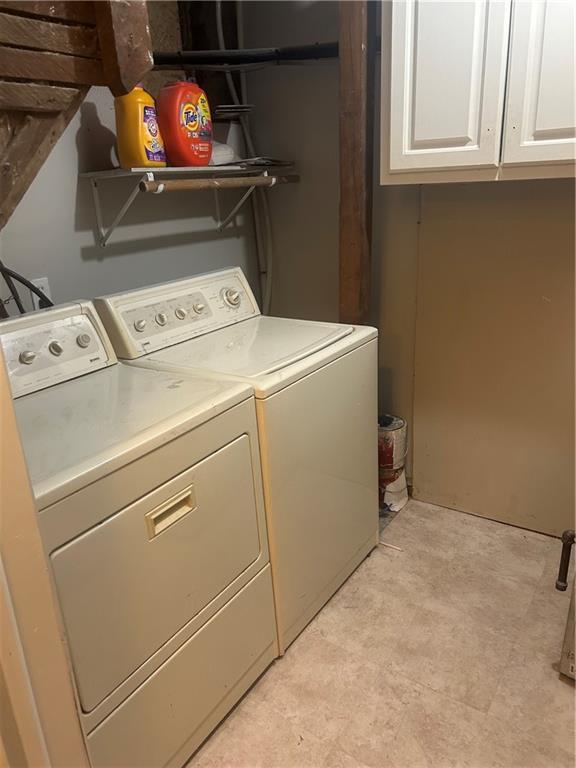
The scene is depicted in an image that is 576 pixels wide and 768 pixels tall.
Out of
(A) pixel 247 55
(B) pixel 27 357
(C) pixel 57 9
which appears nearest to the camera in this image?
(C) pixel 57 9

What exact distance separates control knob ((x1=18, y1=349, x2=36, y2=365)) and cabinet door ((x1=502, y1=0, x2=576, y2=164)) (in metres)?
1.49

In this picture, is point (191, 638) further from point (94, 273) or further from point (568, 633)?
point (94, 273)

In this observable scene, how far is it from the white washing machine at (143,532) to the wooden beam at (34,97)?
0.62 meters

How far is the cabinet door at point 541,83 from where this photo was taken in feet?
4.87

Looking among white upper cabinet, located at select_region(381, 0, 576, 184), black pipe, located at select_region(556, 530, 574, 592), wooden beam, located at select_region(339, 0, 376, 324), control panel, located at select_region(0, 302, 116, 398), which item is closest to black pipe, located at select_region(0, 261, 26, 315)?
control panel, located at select_region(0, 302, 116, 398)

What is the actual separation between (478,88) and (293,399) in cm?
107

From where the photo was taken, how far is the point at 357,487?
2.02m

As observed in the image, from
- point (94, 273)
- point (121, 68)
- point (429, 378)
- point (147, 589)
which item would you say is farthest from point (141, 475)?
point (429, 378)

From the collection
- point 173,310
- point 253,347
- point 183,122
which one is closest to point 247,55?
point 183,122

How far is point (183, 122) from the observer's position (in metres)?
1.87

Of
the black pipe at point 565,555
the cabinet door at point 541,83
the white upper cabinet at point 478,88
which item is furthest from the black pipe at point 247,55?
the black pipe at point 565,555

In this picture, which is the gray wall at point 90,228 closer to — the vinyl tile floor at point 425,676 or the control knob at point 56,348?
the control knob at point 56,348

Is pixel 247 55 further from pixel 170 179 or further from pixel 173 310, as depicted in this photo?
pixel 173 310

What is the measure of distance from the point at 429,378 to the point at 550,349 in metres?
0.49
